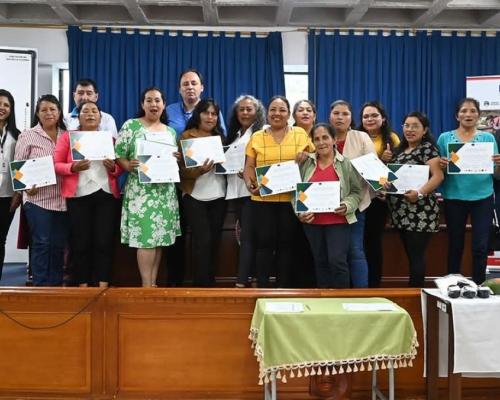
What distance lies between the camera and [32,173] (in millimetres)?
2771

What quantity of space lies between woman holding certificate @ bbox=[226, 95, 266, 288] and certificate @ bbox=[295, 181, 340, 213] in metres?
0.36

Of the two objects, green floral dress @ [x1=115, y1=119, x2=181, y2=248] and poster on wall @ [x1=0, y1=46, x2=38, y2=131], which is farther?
poster on wall @ [x1=0, y1=46, x2=38, y2=131]

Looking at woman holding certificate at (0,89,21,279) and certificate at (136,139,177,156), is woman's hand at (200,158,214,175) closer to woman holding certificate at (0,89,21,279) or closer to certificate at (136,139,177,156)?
certificate at (136,139,177,156)

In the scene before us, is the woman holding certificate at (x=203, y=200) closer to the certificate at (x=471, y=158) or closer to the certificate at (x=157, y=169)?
the certificate at (x=157, y=169)

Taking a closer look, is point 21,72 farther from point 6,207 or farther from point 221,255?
point 221,255

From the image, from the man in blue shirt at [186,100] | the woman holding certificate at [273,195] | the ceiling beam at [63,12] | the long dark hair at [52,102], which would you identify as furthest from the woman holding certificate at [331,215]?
the ceiling beam at [63,12]

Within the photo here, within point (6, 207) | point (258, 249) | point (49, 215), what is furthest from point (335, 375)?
point (6, 207)

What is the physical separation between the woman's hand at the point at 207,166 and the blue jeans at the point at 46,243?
33.4 inches

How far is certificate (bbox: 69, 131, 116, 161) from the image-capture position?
2697mm

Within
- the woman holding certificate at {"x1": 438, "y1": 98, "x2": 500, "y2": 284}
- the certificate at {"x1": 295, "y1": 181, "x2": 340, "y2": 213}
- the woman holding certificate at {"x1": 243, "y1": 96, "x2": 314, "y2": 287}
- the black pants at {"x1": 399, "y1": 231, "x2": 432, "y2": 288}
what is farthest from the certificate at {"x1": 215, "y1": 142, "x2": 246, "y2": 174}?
the woman holding certificate at {"x1": 438, "y1": 98, "x2": 500, "y2": 284}

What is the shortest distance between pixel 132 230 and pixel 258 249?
0.71m

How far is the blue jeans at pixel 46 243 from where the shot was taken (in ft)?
9.32

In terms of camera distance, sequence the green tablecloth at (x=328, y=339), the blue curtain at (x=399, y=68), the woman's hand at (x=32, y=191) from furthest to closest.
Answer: the blue curtain at (x=399, y=68), the woman's hand at (x=32, y=191), the green tablecloth at (x=328, y=339)

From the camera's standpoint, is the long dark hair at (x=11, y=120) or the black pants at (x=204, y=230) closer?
the black pants at (x=204, y=230)
